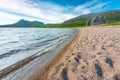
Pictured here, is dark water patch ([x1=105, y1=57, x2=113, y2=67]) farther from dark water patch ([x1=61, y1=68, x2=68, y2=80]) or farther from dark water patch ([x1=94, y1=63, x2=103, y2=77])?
dark water patch ([x1=61, y1=68, x2=68, y2=80])

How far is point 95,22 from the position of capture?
172375mm

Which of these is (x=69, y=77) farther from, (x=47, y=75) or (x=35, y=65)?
(x=35, y=65)

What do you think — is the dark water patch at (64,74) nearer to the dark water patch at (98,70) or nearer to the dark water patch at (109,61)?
the dark water patch at (98,70)

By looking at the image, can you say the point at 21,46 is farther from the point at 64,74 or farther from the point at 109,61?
the point at 64,74

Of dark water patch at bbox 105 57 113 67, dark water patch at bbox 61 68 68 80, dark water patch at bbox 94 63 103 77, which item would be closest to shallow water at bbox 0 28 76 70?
dark water patch at bbox 61 68 68 80

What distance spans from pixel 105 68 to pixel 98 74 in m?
1.02

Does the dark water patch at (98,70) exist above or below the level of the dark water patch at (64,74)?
above

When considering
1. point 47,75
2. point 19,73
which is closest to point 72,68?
point 47,75

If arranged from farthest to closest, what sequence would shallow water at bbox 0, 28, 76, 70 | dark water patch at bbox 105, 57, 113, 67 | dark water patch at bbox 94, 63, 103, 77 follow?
shallow water at bbox 0, 28, 76, 70, dark water patch at bbox 105, 57, 113, 67, dark water patch at bbox 94, 63, 103, 77

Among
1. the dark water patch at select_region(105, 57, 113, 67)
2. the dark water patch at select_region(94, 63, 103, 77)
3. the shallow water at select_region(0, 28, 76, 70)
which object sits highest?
the dark water patch at select_region(94, 63, 103, 77)

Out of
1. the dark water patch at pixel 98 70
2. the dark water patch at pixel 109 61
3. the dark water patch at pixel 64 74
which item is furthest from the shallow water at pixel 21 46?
the dark water patch at pixel 109 61

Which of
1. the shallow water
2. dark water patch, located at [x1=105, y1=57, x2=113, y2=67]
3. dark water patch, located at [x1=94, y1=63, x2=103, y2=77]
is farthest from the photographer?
the shallow water

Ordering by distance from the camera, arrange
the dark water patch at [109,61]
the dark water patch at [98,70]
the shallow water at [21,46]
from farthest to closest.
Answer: the shallow water at [21,46], the dark water patch at [109,61], the dark water patch at [98,70]

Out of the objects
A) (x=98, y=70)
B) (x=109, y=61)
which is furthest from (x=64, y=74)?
(x=109, y=61)
